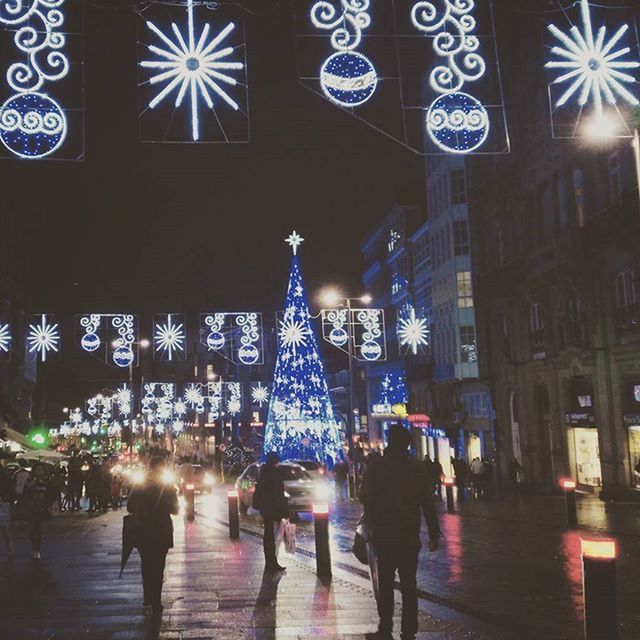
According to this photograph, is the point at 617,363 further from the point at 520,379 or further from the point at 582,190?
the point at 520,379

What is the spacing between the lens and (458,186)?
47250 mm

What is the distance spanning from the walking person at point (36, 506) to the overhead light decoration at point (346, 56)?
8831 millimetres

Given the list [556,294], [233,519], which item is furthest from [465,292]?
[233,519]

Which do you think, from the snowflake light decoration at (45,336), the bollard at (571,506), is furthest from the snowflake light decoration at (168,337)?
the bollard at (571,506)

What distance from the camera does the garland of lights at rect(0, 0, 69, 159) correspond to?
12.5 metres

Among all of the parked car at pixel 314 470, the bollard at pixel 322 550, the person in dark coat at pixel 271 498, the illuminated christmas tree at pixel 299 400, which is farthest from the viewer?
the illuminated christmas tree at pixel 299 400

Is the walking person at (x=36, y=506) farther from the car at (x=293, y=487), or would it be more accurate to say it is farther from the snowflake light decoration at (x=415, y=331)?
the snowflake light decoration at (x=415, y=331)

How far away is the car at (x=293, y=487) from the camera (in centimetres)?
2406

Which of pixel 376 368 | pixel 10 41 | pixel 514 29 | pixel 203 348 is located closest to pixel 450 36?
pixel 10 41

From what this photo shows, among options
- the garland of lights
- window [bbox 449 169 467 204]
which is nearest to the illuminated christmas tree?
window [bbox 449 169 467 204]

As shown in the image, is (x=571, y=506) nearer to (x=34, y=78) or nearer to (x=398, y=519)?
(x=398, y=519)

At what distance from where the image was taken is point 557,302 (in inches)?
1316

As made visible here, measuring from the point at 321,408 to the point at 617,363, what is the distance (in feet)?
52.6

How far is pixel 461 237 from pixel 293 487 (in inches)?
1023
